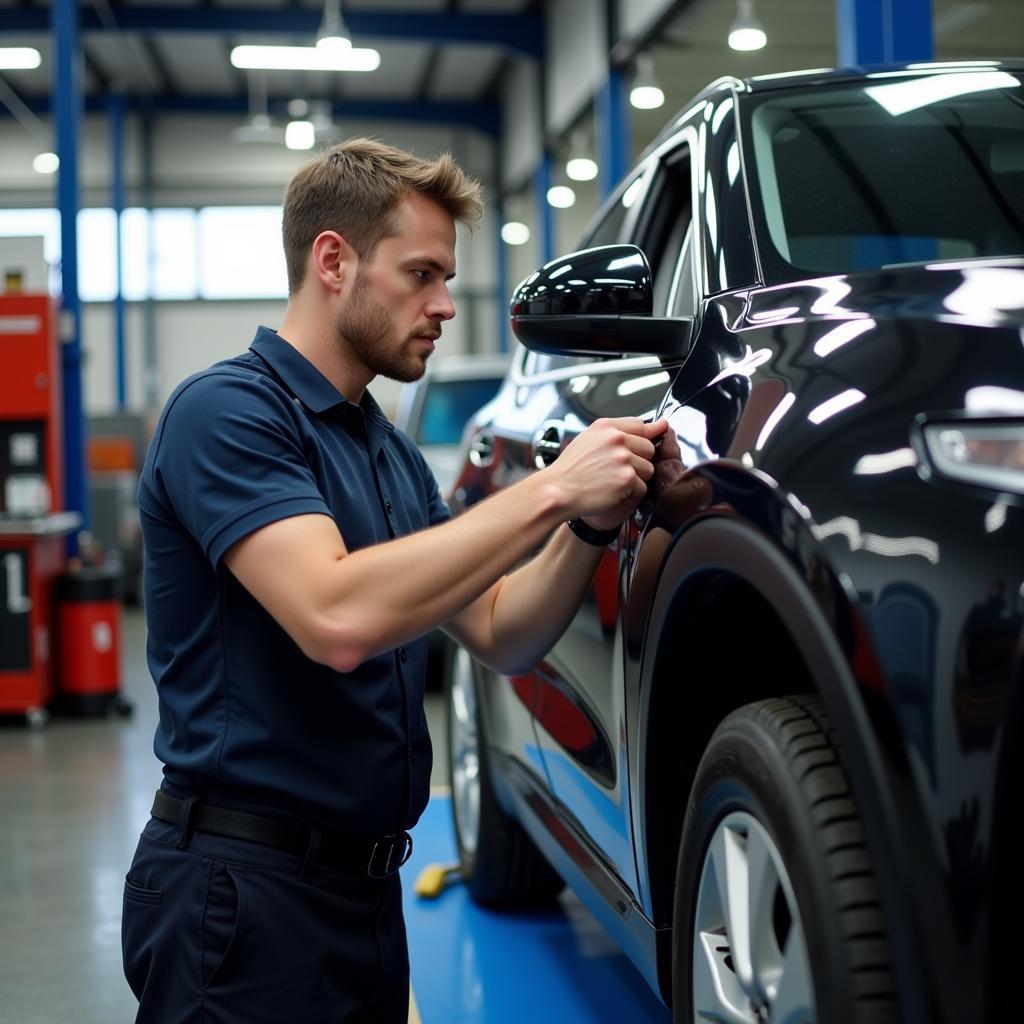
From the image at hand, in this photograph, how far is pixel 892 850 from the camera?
113 centimetres

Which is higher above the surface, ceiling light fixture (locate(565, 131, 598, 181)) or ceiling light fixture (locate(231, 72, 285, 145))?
ceiling light fixture (locate(231, 72, 285, 145))

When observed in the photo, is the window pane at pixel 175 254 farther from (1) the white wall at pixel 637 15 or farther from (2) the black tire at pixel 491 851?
(2) the black tire at pixel 491 851

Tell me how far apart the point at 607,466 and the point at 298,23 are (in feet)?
47.5

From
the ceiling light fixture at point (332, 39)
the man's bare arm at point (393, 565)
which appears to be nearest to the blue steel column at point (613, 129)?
the ceiling light fixture at point (332, 39)

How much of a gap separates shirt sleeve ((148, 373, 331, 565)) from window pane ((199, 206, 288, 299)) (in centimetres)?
2014

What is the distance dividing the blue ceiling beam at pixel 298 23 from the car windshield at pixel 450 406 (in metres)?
8.54

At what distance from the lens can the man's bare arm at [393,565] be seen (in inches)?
62.4

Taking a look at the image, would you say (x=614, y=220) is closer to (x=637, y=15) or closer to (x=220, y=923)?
(x=220, y=923)

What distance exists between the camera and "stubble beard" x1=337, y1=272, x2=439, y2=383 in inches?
73.6

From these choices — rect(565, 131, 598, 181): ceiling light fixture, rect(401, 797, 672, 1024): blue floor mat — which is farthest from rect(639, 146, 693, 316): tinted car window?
rect(565, 131, 598, 181): ceiling light fixture

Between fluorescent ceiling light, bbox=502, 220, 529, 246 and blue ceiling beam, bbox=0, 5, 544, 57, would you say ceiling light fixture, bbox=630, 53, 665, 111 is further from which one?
fluorescent ceiling light, bbox=502, 220, 529, 246

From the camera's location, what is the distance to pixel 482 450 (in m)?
3.23

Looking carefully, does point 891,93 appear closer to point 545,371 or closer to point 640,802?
point 545,371

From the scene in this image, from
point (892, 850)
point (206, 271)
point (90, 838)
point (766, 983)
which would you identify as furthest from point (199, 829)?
point (206, 271)
